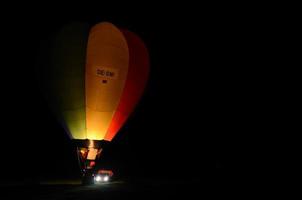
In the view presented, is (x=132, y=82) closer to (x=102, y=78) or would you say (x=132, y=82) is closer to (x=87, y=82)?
(x=102, y=78)

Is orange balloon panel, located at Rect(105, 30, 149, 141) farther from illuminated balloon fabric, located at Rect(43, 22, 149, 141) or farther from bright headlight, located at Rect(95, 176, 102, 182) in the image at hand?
bright headlight, located at Rect(95, 176, 102, 182)

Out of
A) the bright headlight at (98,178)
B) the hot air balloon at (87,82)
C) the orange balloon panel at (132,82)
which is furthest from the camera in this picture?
the bright headlight at (98,178)

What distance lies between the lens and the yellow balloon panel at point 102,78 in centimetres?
1694

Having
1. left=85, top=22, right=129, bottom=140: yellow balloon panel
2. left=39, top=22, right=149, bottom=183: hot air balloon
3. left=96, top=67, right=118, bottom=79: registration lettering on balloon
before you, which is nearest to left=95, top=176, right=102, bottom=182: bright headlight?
left=39, top=22, right=149, bottom=183: hot air balloon

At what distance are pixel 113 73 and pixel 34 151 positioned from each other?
20.1 m

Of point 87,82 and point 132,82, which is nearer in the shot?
point 87,82

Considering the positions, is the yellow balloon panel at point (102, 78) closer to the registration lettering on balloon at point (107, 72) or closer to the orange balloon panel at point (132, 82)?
the registration lettering on balloon at point (107, 72)

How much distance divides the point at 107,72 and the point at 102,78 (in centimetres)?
34

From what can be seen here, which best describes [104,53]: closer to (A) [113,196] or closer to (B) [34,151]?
(A) [113,196]

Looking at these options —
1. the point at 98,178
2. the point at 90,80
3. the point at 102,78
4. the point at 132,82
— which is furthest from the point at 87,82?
the point at 98,178

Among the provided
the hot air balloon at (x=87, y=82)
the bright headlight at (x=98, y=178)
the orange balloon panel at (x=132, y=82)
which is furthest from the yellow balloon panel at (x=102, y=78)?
the bright headlight at (x=98, y=178)

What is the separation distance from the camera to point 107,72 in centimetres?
1711

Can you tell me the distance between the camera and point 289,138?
47938 mm

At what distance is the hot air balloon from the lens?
1686 centimetres
